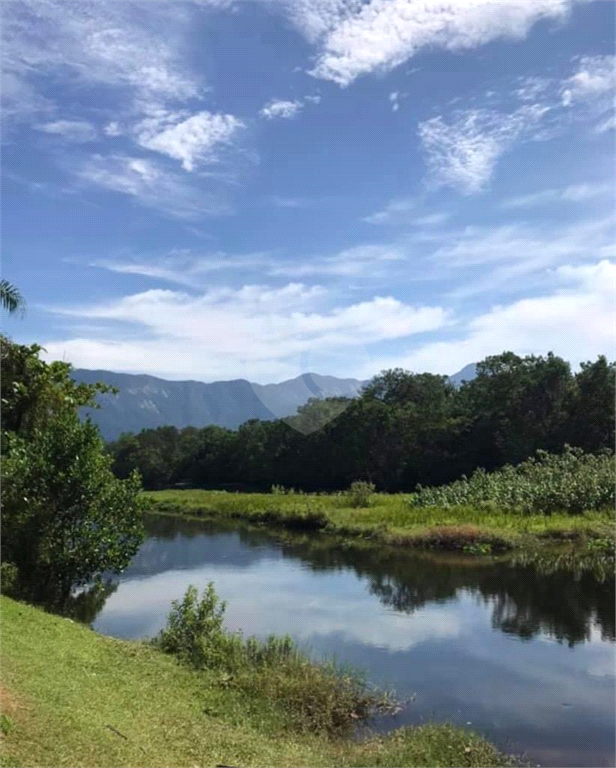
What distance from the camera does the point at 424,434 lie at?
2154 inches

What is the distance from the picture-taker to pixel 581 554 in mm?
22016

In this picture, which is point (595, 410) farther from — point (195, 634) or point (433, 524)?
point (195, 634)

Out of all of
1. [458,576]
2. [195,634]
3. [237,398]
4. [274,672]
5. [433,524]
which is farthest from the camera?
[237,398]

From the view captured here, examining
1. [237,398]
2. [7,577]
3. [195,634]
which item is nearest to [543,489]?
[195,634]

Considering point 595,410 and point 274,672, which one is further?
point 595,410

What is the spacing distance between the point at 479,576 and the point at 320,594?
463 centimetres

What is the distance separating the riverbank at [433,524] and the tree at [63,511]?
45.5 ft

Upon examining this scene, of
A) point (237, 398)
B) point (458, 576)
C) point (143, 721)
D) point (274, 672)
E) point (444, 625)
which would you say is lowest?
point (444, 625)

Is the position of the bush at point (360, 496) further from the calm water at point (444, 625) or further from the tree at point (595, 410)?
the tree at point (595, 410)

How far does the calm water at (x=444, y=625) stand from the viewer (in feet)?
31.4

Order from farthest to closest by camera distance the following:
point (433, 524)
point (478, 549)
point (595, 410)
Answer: point (595, 410), point (433, 524), point (478, 549)

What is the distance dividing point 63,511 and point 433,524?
16799mm

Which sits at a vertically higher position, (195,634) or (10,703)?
(10,703)

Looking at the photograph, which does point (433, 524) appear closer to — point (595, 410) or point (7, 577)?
point (7, 577)
